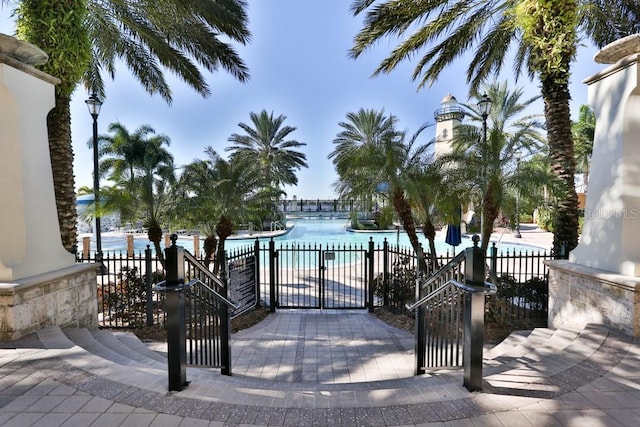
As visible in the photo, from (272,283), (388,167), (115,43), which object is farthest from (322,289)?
(115,43)

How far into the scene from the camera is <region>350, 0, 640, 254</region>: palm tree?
6.15 metres

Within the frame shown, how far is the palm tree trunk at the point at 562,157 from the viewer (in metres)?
6.57

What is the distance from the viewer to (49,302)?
431cm

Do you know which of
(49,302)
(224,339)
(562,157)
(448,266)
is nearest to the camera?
(448,266)

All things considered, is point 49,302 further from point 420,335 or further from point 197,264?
point 420,335

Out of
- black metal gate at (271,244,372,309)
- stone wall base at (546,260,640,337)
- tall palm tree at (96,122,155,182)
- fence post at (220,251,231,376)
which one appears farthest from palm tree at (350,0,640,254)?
tall palm tree at (96,122,155,182)

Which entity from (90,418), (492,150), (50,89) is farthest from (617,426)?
(50,89)

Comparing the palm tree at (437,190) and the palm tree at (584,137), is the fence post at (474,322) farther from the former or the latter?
the palm tree at (584,137)

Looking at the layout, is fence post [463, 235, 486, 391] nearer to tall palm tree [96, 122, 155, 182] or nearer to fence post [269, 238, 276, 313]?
fence post [269, 238, 276, 313]

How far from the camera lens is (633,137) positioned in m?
4.04

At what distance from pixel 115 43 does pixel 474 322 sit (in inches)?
392

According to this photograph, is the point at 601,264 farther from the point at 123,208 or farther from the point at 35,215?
the point at 123,208

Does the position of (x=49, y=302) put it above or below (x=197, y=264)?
below

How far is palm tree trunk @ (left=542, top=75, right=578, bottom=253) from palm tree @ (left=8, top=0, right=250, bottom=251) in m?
6.80
